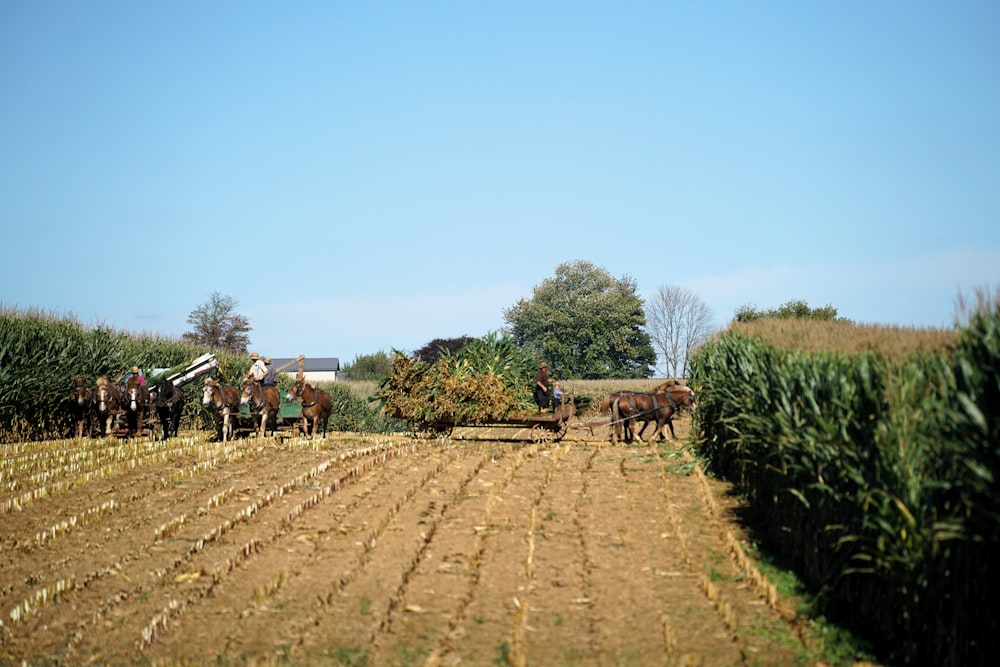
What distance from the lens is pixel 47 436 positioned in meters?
29.9

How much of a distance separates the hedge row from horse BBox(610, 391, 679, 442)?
1238cm

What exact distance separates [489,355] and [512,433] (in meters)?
8.99

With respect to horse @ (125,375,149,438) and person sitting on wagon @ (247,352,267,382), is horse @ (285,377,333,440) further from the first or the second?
horse @ (125,375,149,438)

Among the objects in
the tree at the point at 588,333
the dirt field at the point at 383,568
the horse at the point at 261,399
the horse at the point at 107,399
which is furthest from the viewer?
the tree at the point at 588,333

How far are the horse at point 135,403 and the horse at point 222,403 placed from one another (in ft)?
7.35

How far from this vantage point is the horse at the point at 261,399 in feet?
82.6

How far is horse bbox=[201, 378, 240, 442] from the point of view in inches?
978

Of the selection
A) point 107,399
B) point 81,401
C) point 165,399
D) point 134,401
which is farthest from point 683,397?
point 81,401

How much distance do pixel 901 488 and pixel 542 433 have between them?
52.8 feet

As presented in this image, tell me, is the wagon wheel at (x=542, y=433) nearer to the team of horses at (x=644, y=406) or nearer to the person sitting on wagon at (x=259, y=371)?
the team of horses at (x=644, y=406)

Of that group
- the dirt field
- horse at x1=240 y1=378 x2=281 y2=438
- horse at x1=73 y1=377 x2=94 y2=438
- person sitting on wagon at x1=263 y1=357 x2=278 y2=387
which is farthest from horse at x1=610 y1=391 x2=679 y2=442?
horse at x1=73 y1=377 x2=94 y2=438

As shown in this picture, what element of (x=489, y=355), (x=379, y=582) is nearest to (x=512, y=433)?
(x=489, y=355)

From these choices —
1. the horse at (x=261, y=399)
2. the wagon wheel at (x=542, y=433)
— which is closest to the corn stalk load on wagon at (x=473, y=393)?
the wagon wheel at (x=542, y=433)

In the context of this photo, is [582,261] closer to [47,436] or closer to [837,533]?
[47,436]
